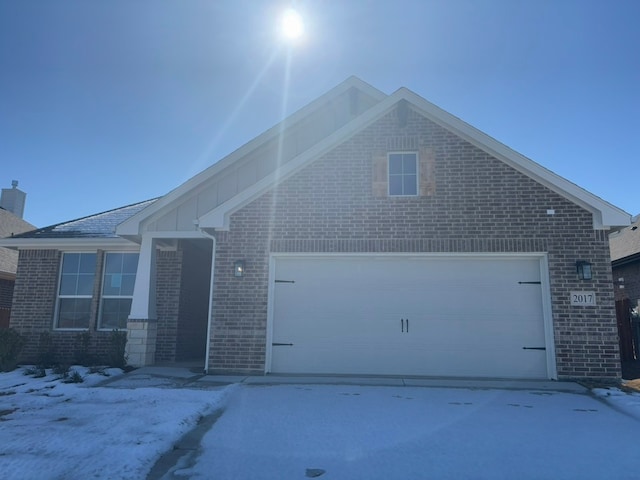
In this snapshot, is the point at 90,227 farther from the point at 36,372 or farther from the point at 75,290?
the point at 36,372

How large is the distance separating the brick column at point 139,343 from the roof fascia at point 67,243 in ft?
7.25

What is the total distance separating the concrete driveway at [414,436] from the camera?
4.79 meters

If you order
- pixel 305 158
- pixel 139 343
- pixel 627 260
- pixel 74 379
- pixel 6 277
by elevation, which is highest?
pixel 305 158

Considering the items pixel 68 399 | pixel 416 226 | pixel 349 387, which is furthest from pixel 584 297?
pixel 68 399

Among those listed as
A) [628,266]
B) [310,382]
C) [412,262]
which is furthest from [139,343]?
[628,266]

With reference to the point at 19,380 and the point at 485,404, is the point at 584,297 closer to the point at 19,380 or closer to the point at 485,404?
the point at 485,404

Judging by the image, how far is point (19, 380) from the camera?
30.3 feet

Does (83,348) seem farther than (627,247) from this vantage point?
No

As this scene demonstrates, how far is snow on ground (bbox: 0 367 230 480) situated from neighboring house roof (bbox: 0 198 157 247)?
4.21 meters

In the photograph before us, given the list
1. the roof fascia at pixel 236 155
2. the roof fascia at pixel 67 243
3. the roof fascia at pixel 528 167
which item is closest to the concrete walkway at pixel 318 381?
the roof fascia at pixel 528 167

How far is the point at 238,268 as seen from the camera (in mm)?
9812

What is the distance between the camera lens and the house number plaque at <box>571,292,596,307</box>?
9234mm

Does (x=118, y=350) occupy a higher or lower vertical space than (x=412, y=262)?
lower

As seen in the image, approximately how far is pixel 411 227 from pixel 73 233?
850 cm
